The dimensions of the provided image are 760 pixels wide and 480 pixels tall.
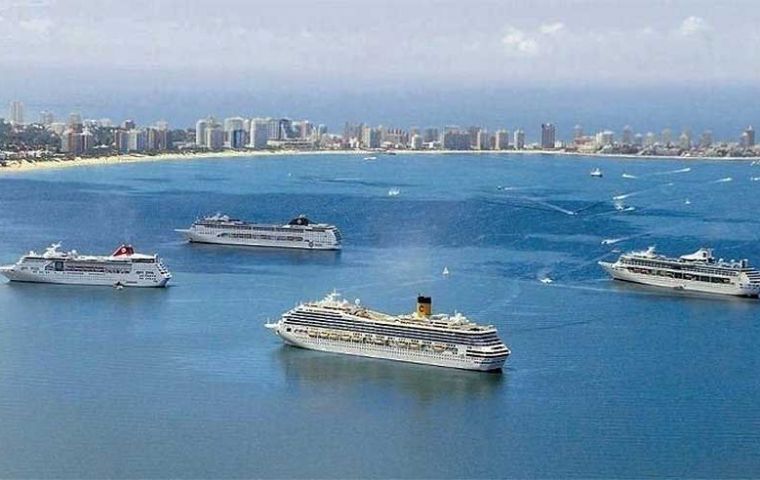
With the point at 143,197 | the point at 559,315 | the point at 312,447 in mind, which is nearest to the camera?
the point at 312,447

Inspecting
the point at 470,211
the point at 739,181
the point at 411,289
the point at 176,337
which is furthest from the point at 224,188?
the point at 176,337

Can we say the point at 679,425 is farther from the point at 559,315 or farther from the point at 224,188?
the point at 224,188

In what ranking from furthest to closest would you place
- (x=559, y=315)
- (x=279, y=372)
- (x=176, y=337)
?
1. (x=559, y=315)
2. (x=176, y=337)
3. (x=279, y=372)

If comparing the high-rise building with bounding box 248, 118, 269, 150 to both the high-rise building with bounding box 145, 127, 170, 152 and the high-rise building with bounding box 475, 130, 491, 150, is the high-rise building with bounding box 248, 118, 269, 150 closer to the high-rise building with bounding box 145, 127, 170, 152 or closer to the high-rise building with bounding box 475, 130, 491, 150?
the high-rise building with bounding box 145, 127, 170, 152

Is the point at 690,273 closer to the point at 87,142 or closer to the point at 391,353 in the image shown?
the point at 391,353

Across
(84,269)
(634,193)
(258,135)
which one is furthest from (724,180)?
(84,269)

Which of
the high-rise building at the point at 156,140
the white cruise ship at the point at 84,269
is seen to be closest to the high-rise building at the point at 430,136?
the high-rise building at the point at 156,140

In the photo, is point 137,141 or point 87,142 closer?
point 87,142
